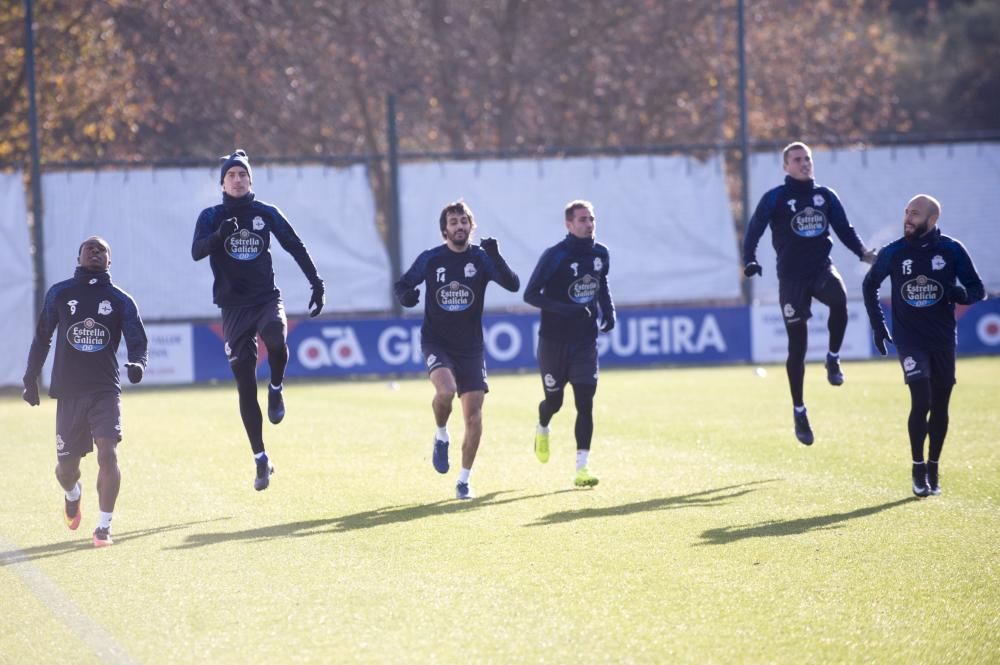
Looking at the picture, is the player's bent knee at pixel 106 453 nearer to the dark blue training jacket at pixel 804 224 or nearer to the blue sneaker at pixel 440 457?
the blue sneaker at pixel 440 457

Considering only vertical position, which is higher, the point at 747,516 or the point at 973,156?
the point at 973,156

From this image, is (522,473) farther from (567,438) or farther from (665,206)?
(665,206)

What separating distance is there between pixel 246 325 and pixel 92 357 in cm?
156

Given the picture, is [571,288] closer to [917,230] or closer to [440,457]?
[440,457]

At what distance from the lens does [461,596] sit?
733cm

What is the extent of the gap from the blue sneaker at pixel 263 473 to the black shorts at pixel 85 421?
4.76 feet

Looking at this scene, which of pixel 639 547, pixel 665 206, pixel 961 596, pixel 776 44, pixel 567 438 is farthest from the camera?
pixel 776 44

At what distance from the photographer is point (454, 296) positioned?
1084 cm

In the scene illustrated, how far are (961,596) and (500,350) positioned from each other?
19.1m

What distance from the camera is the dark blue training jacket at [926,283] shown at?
1018 centimetres

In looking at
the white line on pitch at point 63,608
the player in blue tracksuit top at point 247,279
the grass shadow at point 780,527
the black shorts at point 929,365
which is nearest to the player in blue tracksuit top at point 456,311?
the player in blue tracksuit top at point 247,279

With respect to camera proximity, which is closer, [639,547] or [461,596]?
[461,596]

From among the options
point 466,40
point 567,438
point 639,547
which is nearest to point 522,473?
point 567,438

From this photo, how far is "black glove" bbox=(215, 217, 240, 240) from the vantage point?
10406 millimetres
